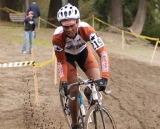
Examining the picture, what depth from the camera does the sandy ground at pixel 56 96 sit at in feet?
31.9

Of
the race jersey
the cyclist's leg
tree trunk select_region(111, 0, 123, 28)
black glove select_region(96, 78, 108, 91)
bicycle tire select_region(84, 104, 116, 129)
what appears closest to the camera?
black glove select_region(96, 78, 108, 91)

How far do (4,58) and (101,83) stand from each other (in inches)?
389

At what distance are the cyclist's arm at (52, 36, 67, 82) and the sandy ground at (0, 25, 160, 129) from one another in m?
2.12

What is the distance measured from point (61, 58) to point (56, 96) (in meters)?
4.46

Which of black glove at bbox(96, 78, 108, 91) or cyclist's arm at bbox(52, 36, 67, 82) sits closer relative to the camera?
black glove at bbox(96, 78, 108, 91)

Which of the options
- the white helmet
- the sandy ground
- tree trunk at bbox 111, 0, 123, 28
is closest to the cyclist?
the white helmet

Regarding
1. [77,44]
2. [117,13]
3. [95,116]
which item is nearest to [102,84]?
[95,116]

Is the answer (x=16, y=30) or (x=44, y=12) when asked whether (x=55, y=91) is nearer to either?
(x=16, y=30)

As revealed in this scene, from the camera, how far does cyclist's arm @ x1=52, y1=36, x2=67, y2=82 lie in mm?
7199

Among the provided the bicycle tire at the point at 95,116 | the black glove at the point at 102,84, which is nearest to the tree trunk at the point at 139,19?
the bicycle tire at the point at 95,116

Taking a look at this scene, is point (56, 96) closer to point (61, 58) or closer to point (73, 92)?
point (73, 92)

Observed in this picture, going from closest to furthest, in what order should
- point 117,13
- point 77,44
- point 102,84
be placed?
1. point 102,84
2. point 77,44
3. point 117,13

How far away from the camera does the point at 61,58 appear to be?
24.2 ft

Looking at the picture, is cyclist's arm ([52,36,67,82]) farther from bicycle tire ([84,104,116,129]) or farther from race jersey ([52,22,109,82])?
bicycle tire ([84,104,116,129])
